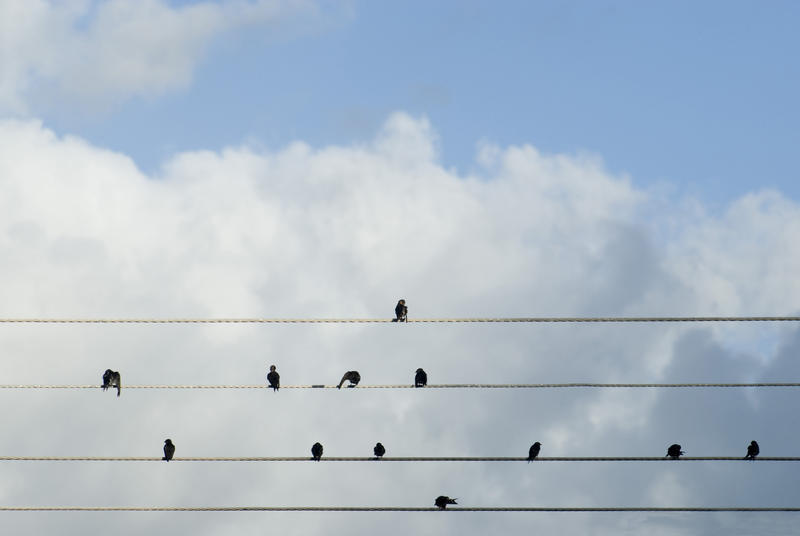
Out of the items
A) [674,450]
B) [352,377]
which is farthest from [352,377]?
[674,450]

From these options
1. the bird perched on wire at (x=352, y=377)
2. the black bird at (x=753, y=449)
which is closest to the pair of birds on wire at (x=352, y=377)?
the bird perched on wire at (x=352, y=377)

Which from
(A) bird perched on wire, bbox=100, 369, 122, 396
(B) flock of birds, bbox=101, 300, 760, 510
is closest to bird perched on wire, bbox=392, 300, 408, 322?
(B) flock of birds, bbox=101, 300, 760, 510

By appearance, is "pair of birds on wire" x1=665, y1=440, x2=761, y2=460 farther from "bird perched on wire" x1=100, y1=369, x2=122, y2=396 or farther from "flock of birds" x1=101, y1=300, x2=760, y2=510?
"bird perched on wire" x1=100, y1=369, x2=122, y2=396

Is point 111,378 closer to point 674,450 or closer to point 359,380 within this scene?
point 359,380

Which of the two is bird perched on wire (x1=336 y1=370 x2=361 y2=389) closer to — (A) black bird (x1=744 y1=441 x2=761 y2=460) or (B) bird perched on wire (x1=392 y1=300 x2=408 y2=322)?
(B) bird perched on wire (x1=392 y1=300 x2=408 y2=322)

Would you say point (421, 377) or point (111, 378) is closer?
point (111, 378)

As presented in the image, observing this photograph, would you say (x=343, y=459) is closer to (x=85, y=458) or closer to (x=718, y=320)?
(x=85, y=458)

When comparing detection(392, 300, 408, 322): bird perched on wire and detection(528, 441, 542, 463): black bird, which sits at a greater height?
detection(392, 300, 408, 322): bird perched on wire

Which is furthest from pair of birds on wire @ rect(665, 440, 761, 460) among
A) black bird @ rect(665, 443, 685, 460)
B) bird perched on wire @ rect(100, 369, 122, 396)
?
bird perched on wire @ rect(100, 369, 122, 396)

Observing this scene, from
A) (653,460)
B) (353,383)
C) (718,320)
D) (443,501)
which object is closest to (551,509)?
(653,460)

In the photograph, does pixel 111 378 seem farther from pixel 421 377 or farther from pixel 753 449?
pixel 753 449

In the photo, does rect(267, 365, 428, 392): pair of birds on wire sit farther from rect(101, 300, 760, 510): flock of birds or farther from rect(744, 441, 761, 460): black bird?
rect(744, 441, 761, 460): black bird

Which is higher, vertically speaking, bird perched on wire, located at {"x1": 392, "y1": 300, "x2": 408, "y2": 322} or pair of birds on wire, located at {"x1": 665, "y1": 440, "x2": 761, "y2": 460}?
bird perched on wire, located at {"x1": 392, "y1": 300, "x2": 408, "y2": 322}

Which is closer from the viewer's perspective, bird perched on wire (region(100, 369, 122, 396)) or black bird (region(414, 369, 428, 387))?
bird perched on wire (region(100, 369, 122, 396))
